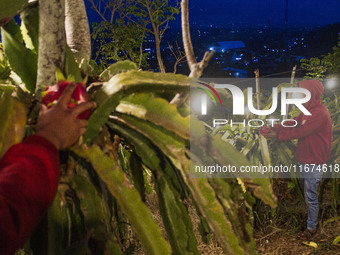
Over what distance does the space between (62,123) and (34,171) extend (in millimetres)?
96

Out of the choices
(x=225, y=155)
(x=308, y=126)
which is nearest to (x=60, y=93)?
(x=225, y=155)

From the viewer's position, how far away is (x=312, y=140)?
2170mm

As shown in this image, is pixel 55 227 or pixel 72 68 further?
pixel 72 68

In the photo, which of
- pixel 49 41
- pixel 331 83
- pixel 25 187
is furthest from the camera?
pixel 331 83

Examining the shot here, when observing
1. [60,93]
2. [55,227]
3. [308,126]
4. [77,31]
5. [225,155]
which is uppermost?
[77,31]

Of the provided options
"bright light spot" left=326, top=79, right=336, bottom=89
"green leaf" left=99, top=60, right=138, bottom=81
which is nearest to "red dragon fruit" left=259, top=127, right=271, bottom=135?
"bright light spot" left=326, top=79, right=336, bottom=89

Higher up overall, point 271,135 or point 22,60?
point 22,60

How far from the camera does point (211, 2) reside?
9456 centimetres

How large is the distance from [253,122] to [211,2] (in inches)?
3889

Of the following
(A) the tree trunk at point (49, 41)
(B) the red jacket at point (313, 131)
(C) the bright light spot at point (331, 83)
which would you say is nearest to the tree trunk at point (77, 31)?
(A) the tree trunk at point (49, 41)

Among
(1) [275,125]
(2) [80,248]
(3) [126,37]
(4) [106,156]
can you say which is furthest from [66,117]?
(3) [126,37]

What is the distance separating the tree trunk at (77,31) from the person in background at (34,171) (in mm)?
535

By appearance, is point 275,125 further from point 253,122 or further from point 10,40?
point 10,40

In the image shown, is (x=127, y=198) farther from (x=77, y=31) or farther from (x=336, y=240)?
(x=336, y=240)
